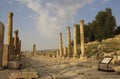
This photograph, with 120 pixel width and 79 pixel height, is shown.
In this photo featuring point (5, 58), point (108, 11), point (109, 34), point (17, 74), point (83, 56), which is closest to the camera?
point (17, 74)

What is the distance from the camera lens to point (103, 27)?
2435 inches

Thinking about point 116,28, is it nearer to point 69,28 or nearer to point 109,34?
point 109,34

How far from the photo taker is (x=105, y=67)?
11.3 meters

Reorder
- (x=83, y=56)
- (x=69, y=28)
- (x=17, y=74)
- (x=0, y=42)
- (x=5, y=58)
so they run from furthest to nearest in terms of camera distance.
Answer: (x=69, y=28) → (x=83, y=56) → (x=5, y=58) → (x=0, y=42) → (x=17, y=74)

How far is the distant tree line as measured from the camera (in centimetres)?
6081

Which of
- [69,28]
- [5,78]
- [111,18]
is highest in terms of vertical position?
[111,18]

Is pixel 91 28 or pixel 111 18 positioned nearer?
pixel 111 18

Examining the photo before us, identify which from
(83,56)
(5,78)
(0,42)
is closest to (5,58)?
(0,42)

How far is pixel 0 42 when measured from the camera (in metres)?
13.4

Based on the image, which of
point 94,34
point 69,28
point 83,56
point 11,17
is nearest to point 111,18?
point 94,34

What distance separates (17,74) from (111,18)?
57.3m

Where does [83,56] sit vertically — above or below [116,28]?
below

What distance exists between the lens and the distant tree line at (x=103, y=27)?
6081 centimetres

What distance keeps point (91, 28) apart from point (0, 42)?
56.6 meters
